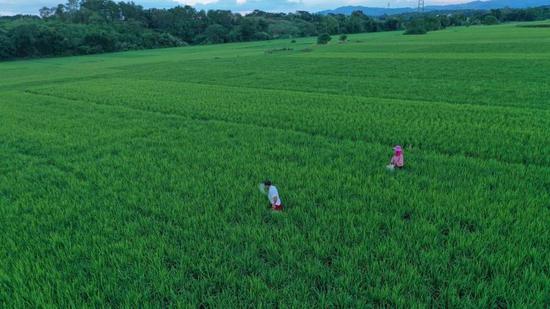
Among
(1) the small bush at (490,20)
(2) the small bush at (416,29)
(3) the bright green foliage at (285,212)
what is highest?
(1) the small bush at (490,20)

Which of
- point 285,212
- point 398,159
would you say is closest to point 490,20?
point 398,159

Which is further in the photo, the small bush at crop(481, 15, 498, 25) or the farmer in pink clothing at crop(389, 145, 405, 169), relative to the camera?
the small bush at crop(481, 15, 498, 25)

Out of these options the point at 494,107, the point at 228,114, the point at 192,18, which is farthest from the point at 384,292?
the point at 192,18

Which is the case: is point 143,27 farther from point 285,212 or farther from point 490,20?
point 285,212

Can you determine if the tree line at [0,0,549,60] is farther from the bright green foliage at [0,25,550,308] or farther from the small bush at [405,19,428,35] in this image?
the bright green foliage at [0,25,550,308]

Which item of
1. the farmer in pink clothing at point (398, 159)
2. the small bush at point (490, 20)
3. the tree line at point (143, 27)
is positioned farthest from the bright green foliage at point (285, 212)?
the small bush at point (490, 20)

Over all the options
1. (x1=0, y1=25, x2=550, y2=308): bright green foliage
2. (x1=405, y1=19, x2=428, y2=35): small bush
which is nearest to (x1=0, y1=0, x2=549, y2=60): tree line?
(x1=405, y1=19, x2=428, y2=35): small bush

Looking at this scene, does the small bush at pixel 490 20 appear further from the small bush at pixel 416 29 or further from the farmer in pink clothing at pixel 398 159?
the farmer in pink clothing at pixel 398 159
